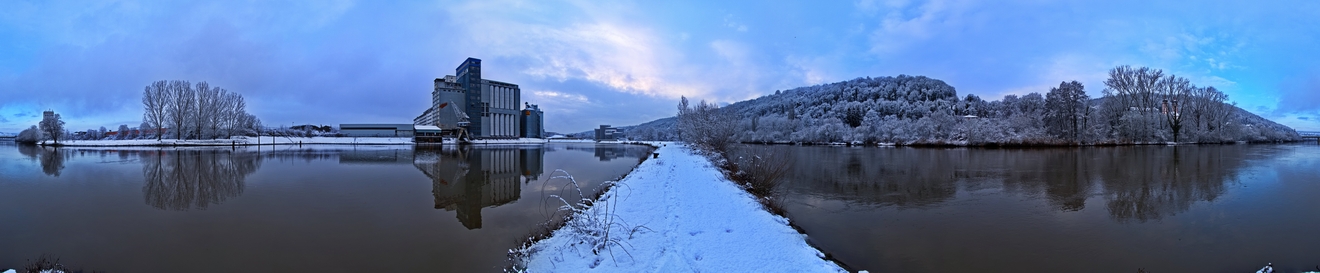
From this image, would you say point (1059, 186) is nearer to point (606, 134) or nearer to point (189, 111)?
point (189, 111)

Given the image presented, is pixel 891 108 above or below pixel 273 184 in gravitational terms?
above

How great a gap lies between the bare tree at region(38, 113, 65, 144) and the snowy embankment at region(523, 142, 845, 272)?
6668 cm

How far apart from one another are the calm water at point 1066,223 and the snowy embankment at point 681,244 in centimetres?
82

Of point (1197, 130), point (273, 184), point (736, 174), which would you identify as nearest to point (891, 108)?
point (1197, 130)

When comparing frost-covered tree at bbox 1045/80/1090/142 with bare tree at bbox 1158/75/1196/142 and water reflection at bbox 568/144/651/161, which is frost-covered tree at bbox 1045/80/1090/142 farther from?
water reflection at bbox 568/144/651/161

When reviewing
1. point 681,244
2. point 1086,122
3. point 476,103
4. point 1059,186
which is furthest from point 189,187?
point 476,103

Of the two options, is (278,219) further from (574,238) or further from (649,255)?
(649,255)

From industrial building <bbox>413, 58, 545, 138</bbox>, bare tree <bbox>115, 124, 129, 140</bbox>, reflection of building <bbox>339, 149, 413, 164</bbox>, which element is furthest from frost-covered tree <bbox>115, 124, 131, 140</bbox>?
reflection of building <bbox>339, 149, 413, 164</bbox>

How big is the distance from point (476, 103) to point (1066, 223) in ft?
244

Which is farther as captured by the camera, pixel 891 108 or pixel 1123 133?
pixel 891 108

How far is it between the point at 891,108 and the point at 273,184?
309 ft

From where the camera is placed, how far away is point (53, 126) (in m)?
48.0

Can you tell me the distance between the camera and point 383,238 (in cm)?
661

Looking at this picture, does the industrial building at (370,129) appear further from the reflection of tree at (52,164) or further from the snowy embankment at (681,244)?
the snowy embankment at (681,244)
